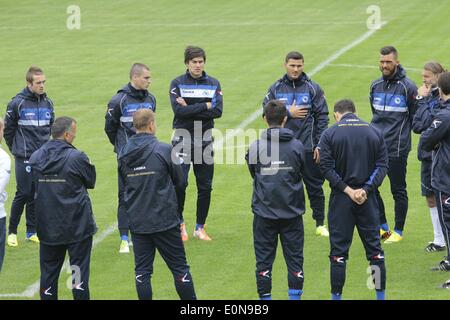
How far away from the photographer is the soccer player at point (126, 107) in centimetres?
1373

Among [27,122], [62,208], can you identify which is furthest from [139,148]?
[27,122]

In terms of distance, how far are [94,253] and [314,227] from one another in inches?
130

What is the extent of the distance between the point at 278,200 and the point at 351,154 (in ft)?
3.29

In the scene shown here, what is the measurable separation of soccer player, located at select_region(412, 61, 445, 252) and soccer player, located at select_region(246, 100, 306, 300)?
80.2 inches

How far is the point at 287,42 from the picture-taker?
33219 mm

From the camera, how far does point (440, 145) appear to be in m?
12.1

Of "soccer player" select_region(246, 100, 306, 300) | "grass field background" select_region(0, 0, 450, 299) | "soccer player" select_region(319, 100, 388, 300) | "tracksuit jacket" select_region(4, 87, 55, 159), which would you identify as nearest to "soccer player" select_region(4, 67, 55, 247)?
"tracksuit jacket" select_region(4, 87, 55, 159)

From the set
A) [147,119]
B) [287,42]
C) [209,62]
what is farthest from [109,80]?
[147,119]

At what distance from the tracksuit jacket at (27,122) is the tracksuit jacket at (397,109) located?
15.3ft

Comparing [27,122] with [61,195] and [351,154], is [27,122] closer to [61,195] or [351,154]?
[61,195]

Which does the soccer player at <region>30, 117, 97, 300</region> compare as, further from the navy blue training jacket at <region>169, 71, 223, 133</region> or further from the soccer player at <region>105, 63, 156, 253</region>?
the navy blue training jacket at <region>169, 71, 223, 133</region>

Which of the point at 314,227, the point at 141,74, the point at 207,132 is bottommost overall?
the point at 314,227

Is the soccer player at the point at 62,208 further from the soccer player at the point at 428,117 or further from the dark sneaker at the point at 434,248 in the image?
the dark sneaker at the point at 434,248

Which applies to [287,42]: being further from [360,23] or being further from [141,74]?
[141,74]
